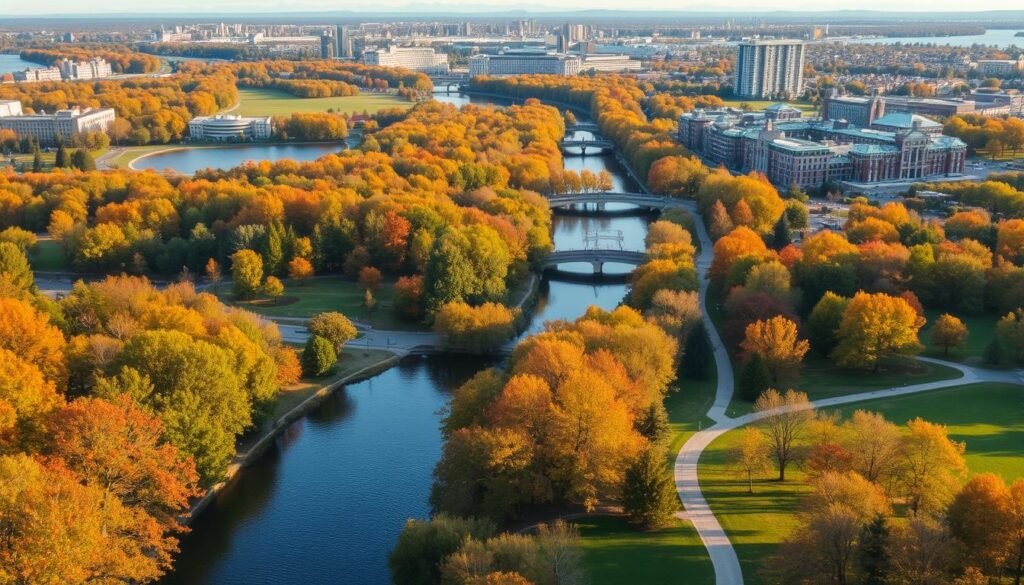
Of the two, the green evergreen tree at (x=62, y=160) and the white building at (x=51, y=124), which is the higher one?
the white building at (x=51, y=124)

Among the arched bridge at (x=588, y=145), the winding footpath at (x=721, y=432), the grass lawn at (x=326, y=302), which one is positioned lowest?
the grass lawn at (x=326, y=302)

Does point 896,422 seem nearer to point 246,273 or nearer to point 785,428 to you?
point 785,428

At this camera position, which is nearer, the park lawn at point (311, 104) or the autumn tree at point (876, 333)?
the autumn tree at point (876, 333)

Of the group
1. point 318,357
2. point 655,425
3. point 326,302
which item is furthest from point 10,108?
point 655,425

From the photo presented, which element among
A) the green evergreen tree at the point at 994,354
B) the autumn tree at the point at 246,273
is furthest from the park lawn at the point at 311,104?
the green evergreen tree at the point at 994,354

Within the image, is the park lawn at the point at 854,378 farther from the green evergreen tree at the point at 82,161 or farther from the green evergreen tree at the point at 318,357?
the green evergreen tree at the point at 82,161

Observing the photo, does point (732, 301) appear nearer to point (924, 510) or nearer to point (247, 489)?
point (924, 510)

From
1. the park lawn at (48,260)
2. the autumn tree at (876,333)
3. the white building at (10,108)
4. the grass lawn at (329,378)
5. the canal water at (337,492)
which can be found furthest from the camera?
the white building at (10,108)
